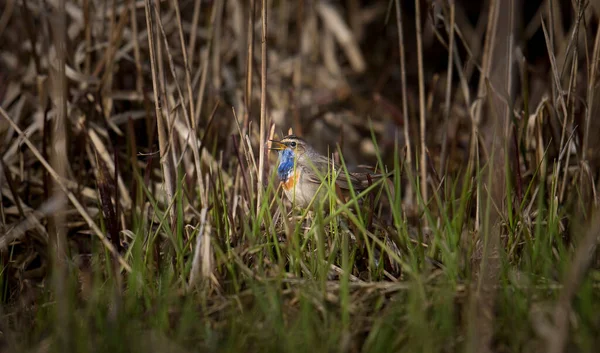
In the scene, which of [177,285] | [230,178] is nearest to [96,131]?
[230,178]

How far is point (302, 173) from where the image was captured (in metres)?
3.66

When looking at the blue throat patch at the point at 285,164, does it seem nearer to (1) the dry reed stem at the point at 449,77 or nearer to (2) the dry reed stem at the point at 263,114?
(2) the dry reed stem at the point at 263,114

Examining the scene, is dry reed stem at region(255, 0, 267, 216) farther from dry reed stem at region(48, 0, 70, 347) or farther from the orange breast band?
dry reed stem at region(48, 0, 70, 347)

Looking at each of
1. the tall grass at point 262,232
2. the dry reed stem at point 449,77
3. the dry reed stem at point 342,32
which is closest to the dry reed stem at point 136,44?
the tall grass at point 262,232

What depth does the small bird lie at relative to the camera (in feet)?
11.6

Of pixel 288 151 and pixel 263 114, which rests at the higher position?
pixel 263 114

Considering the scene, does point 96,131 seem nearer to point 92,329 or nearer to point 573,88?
point 92,329

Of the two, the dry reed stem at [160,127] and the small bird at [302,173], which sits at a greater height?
the dry reed stem at [160,127]

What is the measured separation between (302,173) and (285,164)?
144mm

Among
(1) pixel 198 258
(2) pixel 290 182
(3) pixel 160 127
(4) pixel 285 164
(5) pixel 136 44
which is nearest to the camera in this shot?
(1) pixel 198 258

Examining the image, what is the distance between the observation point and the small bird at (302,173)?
3.55 meters

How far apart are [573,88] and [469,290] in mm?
1447

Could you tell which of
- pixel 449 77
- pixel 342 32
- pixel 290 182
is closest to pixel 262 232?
pixel 290 182

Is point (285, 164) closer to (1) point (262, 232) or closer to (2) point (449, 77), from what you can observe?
(1) point (262, 232)
